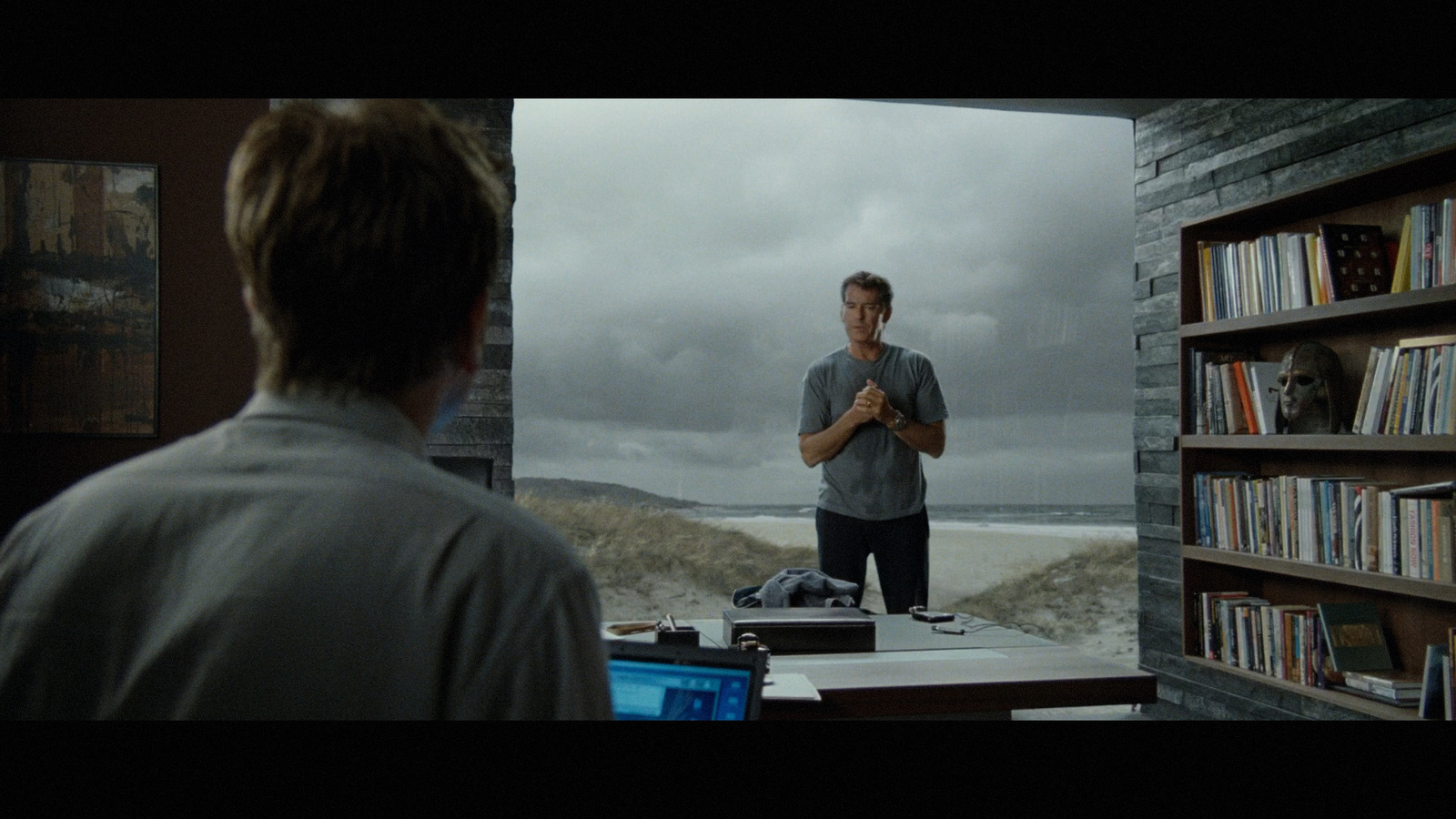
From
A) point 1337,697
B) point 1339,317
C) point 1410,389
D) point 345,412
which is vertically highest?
point 1339,317

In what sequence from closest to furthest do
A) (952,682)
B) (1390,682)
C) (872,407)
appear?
1. (952,682)
2. (1390,682)
3. (872,407)

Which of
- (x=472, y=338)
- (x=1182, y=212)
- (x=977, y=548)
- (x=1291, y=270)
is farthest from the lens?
(x=977, y=548)

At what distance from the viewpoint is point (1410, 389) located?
2.23m

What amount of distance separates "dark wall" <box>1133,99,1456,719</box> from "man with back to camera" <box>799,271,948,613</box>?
39.6 inches

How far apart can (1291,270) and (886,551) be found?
1.30m

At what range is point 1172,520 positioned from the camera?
3340 mm

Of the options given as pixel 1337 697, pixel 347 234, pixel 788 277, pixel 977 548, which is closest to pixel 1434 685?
pixel 1337 697

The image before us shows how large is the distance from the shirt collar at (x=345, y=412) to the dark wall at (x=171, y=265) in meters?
2.00

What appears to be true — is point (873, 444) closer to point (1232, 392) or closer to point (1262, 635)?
point (1232, 392)

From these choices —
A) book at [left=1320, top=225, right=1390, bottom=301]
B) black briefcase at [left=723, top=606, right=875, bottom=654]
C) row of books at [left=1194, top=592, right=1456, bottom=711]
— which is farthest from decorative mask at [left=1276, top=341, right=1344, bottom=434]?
black briefcase at [left=723, top=606, right=875, bottom=654]

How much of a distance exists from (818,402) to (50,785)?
217cm

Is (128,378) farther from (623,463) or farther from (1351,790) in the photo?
(623,463)

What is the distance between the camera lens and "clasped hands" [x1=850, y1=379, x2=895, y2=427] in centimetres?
279

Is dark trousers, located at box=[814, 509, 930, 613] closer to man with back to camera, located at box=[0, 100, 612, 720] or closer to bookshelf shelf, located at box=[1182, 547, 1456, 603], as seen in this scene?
bookshelf shelf, located at box=[1182, 547, 1456, 603]
